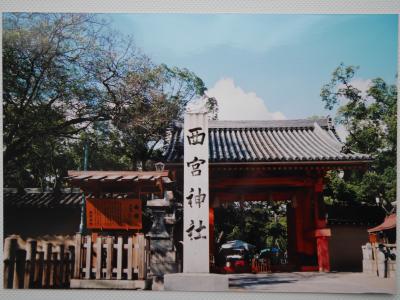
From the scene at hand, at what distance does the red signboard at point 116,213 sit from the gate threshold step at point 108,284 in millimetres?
1017

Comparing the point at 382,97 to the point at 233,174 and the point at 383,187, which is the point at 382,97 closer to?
the point at 383,187

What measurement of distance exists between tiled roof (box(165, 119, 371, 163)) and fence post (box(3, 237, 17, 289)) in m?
2.63

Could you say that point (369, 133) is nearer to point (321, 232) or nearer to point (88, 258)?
point (321, 232)

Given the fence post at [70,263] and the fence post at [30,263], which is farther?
the fence post at [70,263]

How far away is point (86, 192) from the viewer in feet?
22.8

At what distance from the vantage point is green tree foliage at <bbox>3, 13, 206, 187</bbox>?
6.76m

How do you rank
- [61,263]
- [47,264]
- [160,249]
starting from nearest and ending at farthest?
[47,264] → [61,263] → [160,249]

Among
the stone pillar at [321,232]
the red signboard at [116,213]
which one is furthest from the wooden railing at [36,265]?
the stone pillar at [321,232]

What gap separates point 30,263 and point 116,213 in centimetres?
149

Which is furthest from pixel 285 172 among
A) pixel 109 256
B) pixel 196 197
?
pixel 109 256

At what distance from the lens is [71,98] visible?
728cm

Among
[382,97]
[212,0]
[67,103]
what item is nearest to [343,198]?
[382,97]

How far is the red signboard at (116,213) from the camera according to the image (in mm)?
6480

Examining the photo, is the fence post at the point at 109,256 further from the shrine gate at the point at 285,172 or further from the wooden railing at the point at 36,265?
the shrine gate at the point at 285,172
